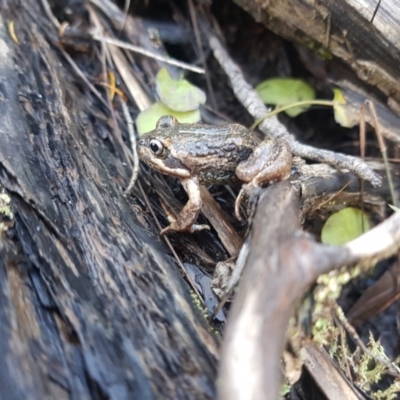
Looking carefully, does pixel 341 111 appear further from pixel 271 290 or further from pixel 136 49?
pixel 271 290

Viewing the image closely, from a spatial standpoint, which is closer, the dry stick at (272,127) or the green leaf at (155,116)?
the dry stick at (272,127)

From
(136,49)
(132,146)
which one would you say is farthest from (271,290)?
(136,49)

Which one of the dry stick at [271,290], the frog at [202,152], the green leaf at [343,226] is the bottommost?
the dry stick at [271,290]

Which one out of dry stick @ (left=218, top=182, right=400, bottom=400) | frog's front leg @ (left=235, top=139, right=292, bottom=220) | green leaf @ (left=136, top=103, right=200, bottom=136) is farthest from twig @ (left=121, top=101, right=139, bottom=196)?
dry stick @ (left=218, top=182, right=400, bottom=400)

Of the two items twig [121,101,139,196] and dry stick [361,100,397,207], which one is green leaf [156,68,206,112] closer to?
twig [121,101,139,196]

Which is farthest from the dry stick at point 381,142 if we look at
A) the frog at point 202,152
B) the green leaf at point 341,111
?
the frog at point 202,152

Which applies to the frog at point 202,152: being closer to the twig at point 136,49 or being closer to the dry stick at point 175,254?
the dry stick at point 175,254
